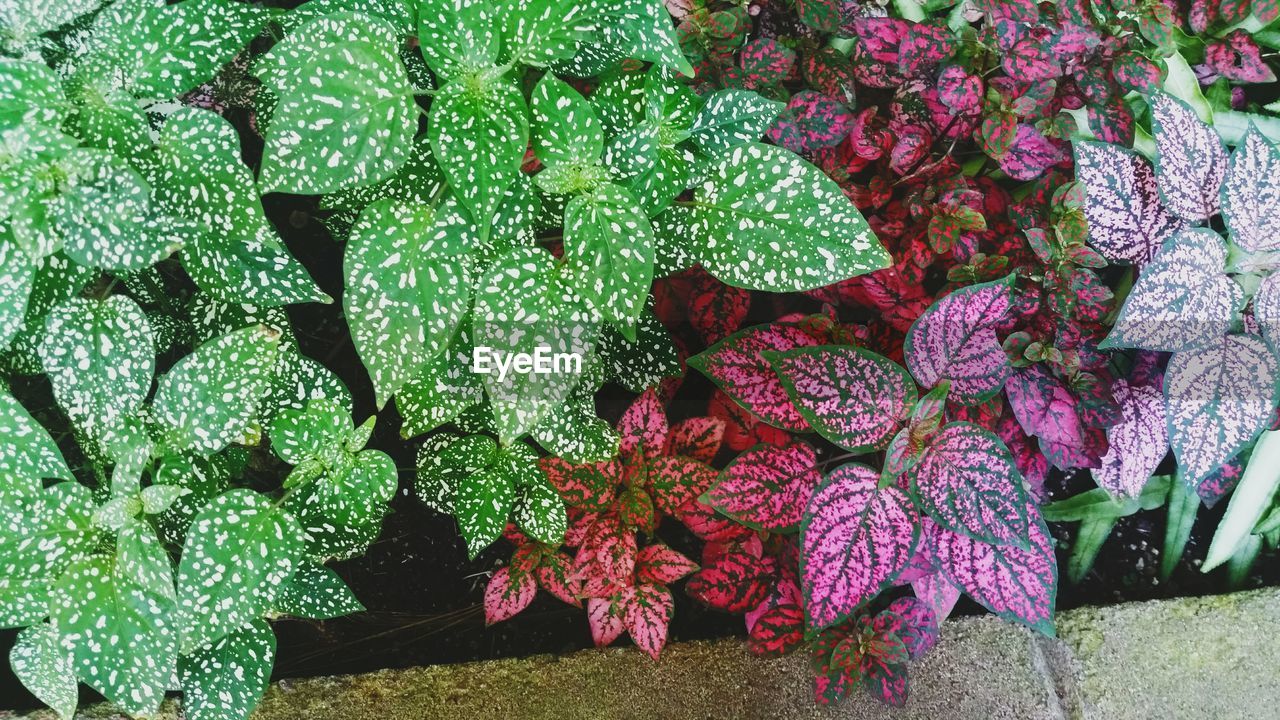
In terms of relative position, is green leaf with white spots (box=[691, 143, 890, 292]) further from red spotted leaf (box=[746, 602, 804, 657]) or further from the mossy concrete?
the mossy concrete

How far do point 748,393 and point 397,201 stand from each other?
0.61 meters

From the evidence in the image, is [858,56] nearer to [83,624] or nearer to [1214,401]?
[1214,401]

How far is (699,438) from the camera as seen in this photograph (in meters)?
1.40

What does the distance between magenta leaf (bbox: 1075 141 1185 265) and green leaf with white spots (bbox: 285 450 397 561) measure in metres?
1.11

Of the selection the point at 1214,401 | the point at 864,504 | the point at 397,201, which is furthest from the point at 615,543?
the point at 1214,401

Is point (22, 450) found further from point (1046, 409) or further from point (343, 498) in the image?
point (1046, 409)

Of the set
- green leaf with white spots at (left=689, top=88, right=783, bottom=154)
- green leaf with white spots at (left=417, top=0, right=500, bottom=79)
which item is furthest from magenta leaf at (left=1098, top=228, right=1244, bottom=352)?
green leaf with white spots at (left=417, top=0, right=500, bottom=79)

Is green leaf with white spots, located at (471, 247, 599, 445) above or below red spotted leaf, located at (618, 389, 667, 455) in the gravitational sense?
above

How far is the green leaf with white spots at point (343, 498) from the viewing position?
3.46ft

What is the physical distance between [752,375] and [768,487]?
0.18 meters

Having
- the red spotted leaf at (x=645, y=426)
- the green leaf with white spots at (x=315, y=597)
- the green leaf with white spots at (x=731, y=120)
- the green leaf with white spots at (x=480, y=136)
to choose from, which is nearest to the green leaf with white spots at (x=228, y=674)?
the green leaf with white spots at (x=315, y=597)

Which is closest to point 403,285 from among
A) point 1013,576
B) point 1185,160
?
point 1013,576

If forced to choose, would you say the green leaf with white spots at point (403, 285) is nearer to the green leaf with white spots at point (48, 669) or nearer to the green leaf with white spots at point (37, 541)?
the green leaf with white spots at point (37, 541)

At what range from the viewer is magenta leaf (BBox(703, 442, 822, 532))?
47.1 inches
